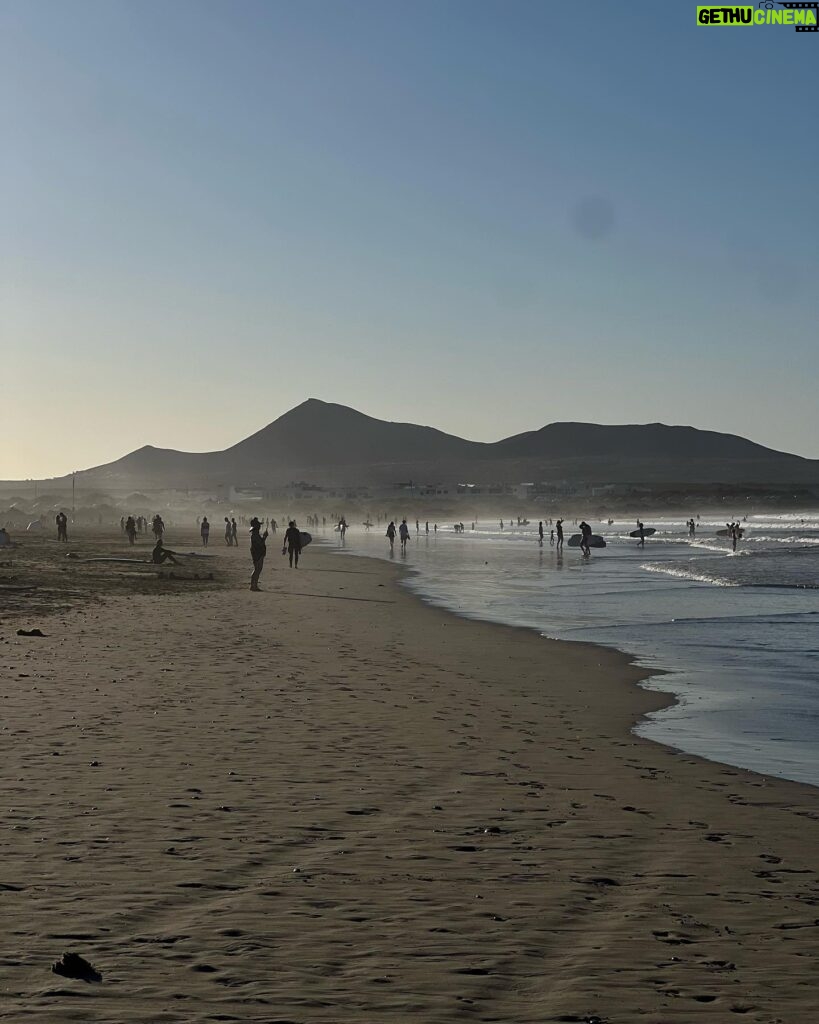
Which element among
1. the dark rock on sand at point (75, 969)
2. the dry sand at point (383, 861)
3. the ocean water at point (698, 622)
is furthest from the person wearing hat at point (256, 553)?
the dark rock on sand at point (75, 969)

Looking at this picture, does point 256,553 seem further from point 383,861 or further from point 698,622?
point 383,861

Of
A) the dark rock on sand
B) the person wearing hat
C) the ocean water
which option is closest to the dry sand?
the dark rock on sand

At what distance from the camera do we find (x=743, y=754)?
35.7 feet

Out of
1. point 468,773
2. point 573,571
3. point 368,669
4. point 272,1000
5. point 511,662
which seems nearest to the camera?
point 272,1000

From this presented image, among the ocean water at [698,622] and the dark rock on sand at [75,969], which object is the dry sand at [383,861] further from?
the ocean water at [698,622]

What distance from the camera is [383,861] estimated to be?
6.88 metres

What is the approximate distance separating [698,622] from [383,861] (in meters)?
18.9

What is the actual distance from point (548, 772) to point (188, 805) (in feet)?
10.3

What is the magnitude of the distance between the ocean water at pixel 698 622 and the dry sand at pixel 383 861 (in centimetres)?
103

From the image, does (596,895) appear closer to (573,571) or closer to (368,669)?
(368,669)

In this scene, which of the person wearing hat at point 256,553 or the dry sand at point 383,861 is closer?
the dry sand at point 383,861

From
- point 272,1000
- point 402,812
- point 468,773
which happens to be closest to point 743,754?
point 468,773

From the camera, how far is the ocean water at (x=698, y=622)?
1205 centimetres

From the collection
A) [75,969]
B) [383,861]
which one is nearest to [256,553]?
[383,861]
